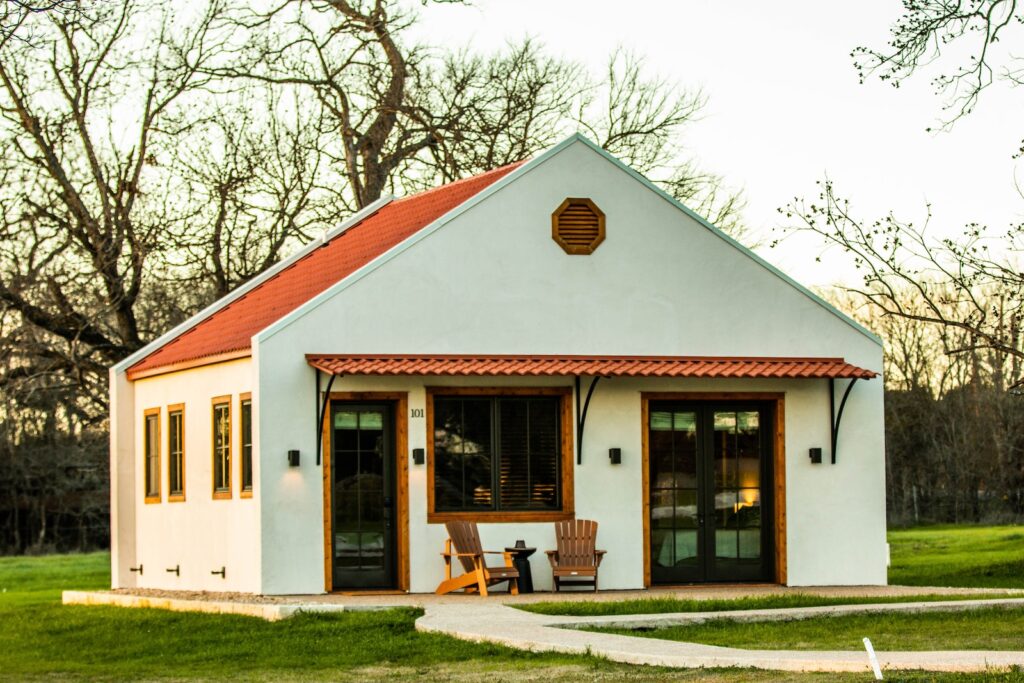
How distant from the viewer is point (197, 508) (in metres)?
21.9

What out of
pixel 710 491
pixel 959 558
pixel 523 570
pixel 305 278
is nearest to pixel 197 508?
pixel 305 278

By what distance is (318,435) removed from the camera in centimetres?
1969

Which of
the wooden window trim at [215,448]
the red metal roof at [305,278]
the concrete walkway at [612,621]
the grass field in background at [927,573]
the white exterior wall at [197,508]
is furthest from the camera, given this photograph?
the red metal roof at [305,278]

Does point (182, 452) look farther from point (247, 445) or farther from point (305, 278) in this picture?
point (305, 278)

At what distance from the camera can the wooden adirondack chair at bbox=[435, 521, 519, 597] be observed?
1958 cm

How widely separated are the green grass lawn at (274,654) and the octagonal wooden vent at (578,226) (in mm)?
5463

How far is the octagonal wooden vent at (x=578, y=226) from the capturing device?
68.6 ft

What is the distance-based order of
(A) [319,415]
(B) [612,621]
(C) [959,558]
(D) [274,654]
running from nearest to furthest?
(D) [274,654]
(B) [612,621]
(A) [319,415]
(C) [959,558]

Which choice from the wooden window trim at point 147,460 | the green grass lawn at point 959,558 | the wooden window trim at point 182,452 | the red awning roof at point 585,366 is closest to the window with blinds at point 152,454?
the wooden window trim at point 147,460

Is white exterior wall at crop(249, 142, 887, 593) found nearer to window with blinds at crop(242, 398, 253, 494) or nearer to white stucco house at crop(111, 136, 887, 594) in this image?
white stucco house at crop(111, 136, 887, 594)

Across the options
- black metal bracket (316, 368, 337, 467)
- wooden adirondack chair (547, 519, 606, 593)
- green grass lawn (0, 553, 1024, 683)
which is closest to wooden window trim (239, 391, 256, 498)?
black metal bracket (316, 368, 337, 467)

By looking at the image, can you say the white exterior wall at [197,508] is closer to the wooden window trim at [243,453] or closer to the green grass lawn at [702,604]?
the wooden window trim at [243,453]

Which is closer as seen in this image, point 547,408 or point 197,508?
point 547,408

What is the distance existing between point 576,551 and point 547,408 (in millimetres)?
1703
